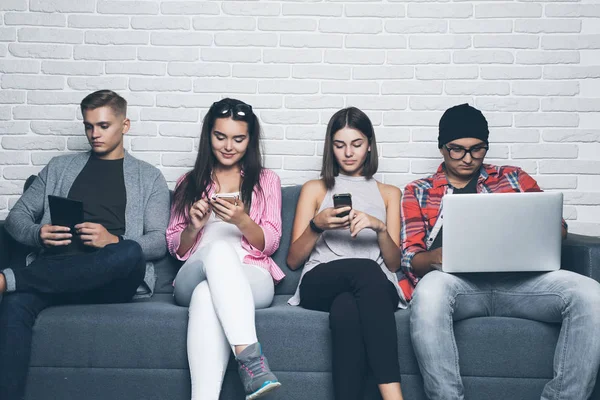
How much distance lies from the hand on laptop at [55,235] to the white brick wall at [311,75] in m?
0.83

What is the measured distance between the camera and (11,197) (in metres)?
3.12

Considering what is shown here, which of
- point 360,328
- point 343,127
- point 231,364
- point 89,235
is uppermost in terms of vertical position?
point 343,127

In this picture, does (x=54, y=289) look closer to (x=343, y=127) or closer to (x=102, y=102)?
(x=102, y=102)

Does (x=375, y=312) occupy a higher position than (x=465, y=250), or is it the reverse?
(x=465, y=250)

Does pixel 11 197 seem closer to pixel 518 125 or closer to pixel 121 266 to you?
pixel 121 266

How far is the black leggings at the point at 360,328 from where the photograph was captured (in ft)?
6.39

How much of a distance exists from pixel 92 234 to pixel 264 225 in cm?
70

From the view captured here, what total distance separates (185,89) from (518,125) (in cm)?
169

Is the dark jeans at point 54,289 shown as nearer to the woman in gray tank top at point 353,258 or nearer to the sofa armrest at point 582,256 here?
the woman in gray tank top at point 353,258

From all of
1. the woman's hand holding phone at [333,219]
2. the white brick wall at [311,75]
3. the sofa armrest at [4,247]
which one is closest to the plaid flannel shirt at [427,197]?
the woman's hand holding phone at [333,219]

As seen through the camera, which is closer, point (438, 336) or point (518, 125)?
point (438, 336)

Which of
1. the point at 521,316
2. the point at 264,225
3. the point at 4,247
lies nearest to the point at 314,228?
the point at 264,225

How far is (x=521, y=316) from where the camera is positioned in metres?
2.20

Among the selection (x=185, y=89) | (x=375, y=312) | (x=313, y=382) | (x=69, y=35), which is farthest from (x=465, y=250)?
(x=69, y=35)
